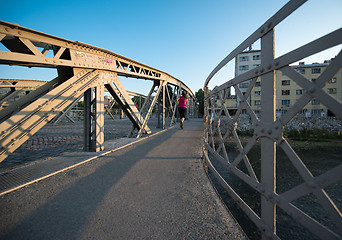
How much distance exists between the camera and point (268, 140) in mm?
1220

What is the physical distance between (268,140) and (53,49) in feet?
14.3

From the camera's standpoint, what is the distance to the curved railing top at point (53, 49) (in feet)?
7.85

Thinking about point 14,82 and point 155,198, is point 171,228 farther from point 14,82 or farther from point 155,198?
point 14,82

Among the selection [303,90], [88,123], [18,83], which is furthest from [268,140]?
[18,83]

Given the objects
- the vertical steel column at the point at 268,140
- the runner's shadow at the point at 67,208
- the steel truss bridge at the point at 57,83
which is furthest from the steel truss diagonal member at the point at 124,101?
the vertical steel column at the point at 268,140

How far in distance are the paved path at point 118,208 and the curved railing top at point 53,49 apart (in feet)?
7.03

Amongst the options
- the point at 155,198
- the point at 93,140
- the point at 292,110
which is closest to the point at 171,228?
the point at 155,198

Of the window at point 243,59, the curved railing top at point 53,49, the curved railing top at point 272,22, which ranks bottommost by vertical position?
the curved railing top at point 272,22

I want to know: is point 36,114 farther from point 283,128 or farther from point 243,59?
point 243,59

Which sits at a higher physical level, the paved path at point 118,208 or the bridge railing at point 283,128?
the bridge railing at point 283,128

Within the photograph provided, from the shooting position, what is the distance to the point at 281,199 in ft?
Result: 3.56

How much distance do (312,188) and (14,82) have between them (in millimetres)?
11821

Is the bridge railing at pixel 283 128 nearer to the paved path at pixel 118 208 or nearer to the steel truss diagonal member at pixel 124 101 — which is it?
the paved path at pixel 118 208

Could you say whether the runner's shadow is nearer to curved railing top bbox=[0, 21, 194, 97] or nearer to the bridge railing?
the bridge railing
